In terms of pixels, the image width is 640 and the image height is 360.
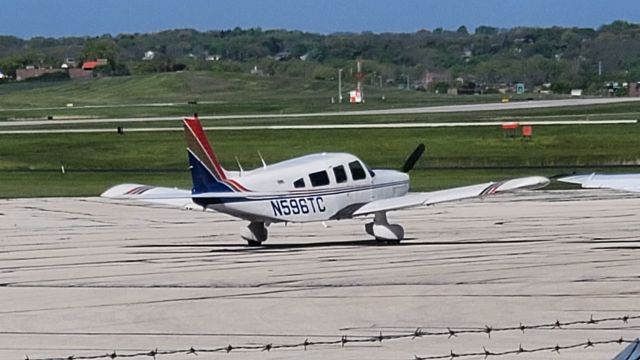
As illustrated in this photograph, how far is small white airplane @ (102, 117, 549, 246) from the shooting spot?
27203mm

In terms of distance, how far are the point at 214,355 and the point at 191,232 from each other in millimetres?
16673

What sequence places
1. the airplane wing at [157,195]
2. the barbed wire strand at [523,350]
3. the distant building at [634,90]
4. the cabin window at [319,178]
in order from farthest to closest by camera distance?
the distant building at [634,90], the airplane wing at [157,195], the cabin window at [319,178], the barbed wire strand at [523,350]

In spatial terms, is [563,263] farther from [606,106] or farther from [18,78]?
[18,78]

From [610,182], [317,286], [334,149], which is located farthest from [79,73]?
[317,286]

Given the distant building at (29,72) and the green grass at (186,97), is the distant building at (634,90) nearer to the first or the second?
the green grass at (186,97)

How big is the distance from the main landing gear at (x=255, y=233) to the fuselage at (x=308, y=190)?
116 cm

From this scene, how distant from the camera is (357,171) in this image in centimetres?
2994

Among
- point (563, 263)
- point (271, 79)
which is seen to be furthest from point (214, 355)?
point (271, 79)

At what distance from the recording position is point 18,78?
186m

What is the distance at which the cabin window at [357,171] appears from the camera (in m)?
29.8

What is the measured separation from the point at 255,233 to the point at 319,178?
1706 mm

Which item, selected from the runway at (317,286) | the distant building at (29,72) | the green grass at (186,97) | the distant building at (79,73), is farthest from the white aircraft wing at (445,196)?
the distant building at (29,72)

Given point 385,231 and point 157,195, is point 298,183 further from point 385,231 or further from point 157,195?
point 157,195

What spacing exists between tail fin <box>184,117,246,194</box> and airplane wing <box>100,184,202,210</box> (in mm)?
1801
